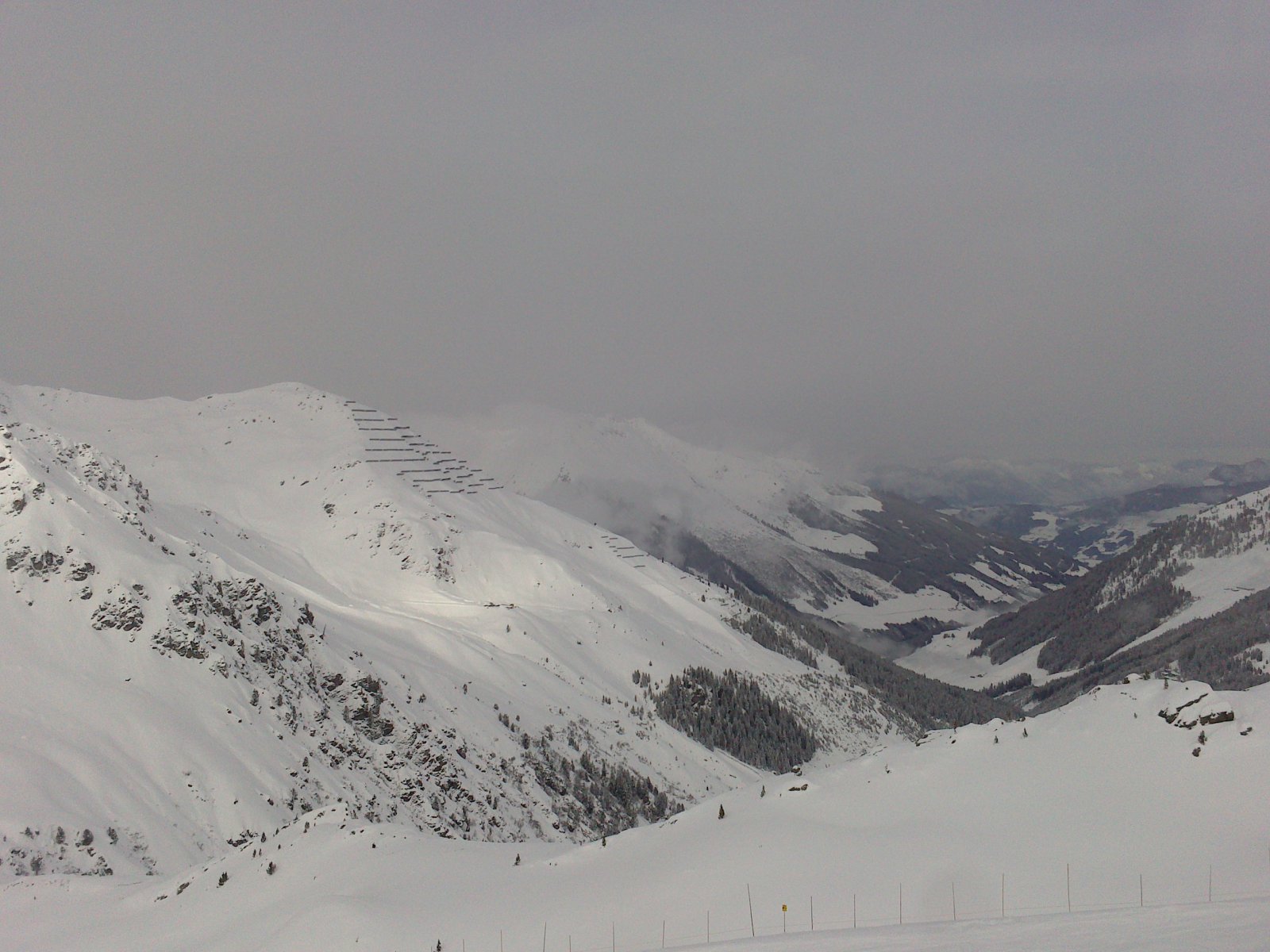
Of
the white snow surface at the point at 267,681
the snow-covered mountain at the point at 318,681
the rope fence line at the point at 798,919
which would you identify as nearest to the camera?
the rope fence line at the point at 798,919

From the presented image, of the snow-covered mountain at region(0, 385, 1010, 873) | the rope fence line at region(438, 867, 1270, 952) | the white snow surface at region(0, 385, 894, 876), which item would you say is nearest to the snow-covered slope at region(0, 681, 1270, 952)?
the rope fence line at region(438, 867, 1270, 952)

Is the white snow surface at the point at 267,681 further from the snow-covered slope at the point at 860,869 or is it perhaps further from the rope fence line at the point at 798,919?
A: the rope fence line at the point at 798,919

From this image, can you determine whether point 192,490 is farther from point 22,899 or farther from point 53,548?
point 22,899

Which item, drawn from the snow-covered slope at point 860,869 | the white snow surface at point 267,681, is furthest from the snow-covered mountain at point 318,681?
the snow-covered slope at point 860,869

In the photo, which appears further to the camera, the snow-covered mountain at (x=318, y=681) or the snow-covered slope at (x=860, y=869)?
the snow-covered mountain at (x=318, y=681)

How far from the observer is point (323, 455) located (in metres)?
190

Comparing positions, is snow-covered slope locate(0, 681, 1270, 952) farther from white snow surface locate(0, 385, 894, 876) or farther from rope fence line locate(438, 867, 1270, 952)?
white snow surface locate(0, 385, 894, 876)

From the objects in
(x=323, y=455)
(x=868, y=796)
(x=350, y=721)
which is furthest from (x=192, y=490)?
(x=868, y=796)

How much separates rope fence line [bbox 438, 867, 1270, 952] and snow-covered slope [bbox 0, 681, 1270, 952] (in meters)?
0.11

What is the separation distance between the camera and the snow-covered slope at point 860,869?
28.0 metres

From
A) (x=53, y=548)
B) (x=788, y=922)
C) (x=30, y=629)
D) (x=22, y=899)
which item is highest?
(x=53, y=548)

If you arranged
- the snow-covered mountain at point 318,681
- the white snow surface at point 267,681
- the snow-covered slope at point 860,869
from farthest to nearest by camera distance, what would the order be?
the snow-covered mountain at point 318,681, the white snow surface at point 267,681, the snow-covered slope at point 860,869

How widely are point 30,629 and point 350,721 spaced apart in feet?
97.0

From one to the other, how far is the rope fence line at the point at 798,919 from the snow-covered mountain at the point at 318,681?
24.2 meters
